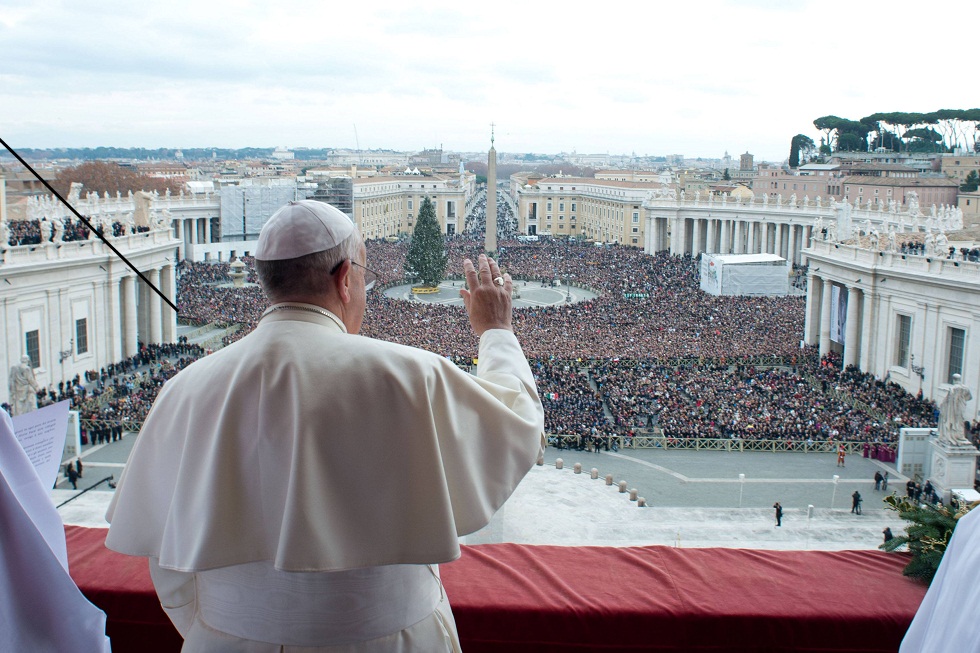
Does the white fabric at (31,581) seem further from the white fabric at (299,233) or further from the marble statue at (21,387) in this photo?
the marble statue at (21,387)

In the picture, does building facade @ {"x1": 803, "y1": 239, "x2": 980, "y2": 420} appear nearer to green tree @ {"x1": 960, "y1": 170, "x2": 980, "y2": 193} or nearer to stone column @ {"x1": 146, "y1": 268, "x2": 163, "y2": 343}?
stone column @ {"x1": 146, "y1": 268, "x2": 163, "y2": 343}

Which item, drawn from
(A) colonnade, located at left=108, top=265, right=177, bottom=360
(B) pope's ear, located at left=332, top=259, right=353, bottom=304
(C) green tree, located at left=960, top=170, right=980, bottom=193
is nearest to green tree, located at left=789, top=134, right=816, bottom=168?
(C) green tree, located at left=960, top=170, right=980, bottom=193

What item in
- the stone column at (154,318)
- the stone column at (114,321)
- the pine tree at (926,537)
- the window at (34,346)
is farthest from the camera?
the stone column at (154,318)

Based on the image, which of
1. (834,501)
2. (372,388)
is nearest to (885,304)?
(834,501)

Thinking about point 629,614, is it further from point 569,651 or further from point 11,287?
point 11,287

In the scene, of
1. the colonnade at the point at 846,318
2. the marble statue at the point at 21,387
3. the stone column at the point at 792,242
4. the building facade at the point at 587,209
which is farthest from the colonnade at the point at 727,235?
the marble statue at the point at 21,387

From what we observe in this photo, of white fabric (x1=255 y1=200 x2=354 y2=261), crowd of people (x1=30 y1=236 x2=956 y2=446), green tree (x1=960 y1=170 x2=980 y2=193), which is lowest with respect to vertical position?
crowd of people (x1=30 y1=236 x2=956 y2=446)
